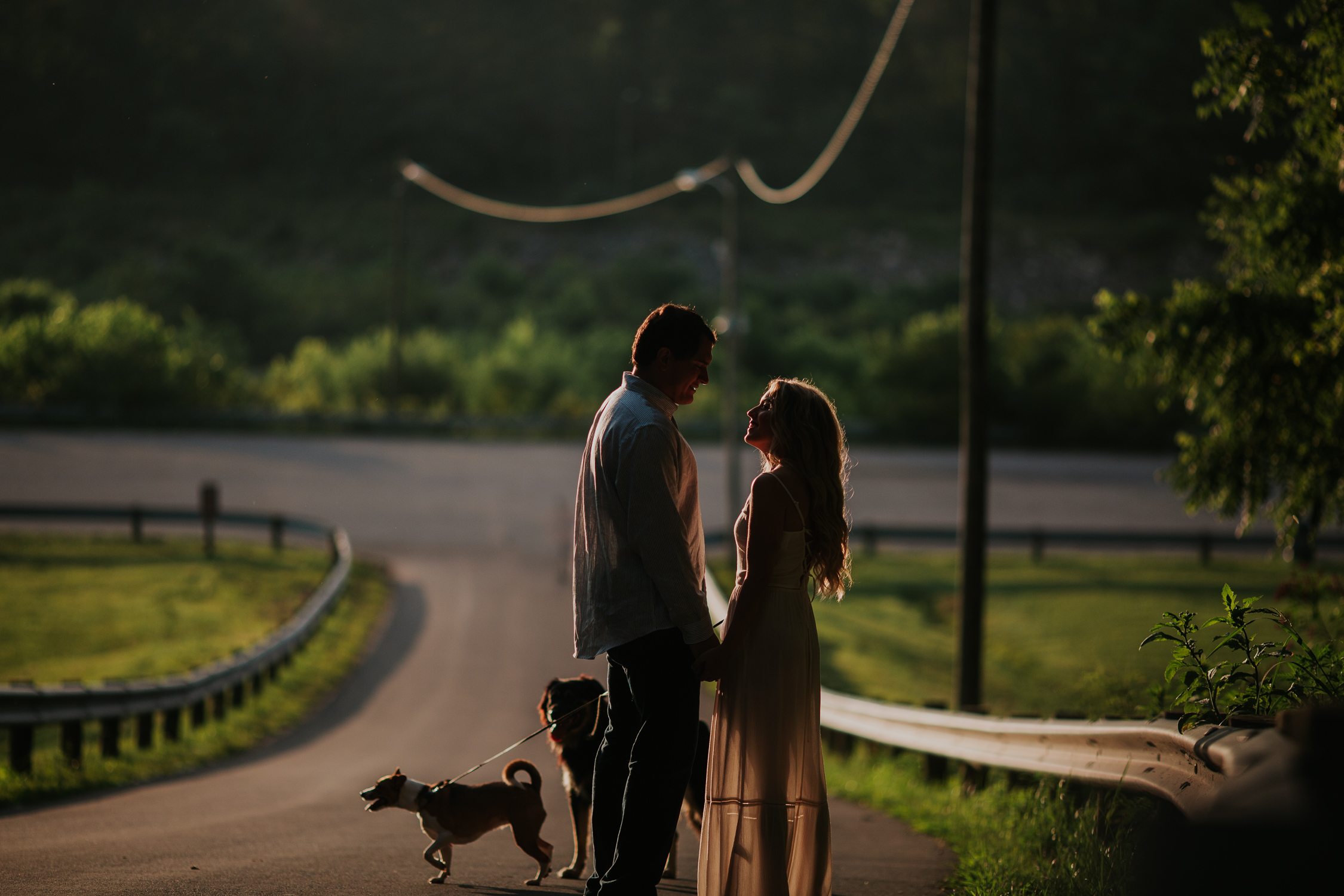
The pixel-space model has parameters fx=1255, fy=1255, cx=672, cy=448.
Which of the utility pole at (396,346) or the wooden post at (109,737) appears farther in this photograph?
the utility pole at (396,346)

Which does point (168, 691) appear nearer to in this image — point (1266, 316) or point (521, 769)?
point (521, 769)

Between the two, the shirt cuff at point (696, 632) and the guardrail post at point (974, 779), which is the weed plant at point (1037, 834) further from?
the shirt cuff at point (696, 632)

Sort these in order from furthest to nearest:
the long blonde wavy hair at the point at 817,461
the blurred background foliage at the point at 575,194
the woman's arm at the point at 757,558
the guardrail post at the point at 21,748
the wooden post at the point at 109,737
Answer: the blurred background foliage at the point at 575,194 < the wooden post at the point at 109,737 < the guardrail post at the point at 21,748 < the long blonde wavy hair at the point at 817,461 < the woman's arm at the point at 757,558

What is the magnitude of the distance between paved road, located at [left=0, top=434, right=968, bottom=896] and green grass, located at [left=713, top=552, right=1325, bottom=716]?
4729 millimetres

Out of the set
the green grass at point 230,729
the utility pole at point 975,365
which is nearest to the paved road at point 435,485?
the green grass at point 230,729

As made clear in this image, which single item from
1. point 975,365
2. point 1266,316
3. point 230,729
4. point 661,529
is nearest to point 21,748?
point 230,729

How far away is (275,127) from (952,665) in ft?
317

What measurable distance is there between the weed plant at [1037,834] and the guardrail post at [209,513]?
803 inches

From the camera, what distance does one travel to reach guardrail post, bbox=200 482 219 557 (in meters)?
25.3

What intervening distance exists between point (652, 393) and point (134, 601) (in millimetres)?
19599

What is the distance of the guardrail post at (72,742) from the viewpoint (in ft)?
30.7

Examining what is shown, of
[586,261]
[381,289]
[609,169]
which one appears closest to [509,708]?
[381,289]

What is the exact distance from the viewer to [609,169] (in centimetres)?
10194

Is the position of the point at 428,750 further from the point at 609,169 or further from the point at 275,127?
the point at 275,127
